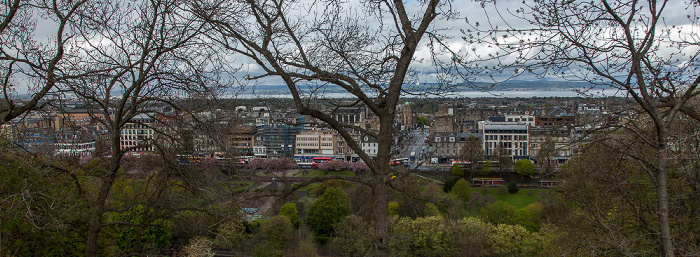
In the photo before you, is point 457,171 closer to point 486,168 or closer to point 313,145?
point 486,168

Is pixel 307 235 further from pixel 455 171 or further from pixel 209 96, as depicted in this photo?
pixel 455 171

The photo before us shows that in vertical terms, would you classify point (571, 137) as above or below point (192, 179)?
above

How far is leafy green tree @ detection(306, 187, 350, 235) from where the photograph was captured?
20922 mm

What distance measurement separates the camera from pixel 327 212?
2102 cm

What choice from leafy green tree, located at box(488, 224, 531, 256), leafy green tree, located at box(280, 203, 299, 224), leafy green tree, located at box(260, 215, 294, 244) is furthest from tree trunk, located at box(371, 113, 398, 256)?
leafy green tree, located at box(280, 203, 299, 224)

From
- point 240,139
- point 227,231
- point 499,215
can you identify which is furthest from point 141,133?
point 499,215

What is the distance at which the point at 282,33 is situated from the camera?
3.61 m

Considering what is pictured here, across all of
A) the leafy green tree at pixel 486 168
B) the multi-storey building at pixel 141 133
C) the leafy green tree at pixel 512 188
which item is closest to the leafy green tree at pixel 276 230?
the multi-storey building at pixel 141 133

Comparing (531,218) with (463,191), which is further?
(463,191)

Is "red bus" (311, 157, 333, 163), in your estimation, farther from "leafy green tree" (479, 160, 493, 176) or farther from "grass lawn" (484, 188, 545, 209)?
"grass lawn" (484, 188, 545, 209)

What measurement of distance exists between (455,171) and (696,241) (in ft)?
112

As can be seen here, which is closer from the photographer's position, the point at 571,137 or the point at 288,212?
Result: the point at 571,137

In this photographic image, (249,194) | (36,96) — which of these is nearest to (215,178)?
(249,194)

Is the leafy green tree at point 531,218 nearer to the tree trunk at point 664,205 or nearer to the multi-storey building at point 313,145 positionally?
the tree trunk at point 664,205
